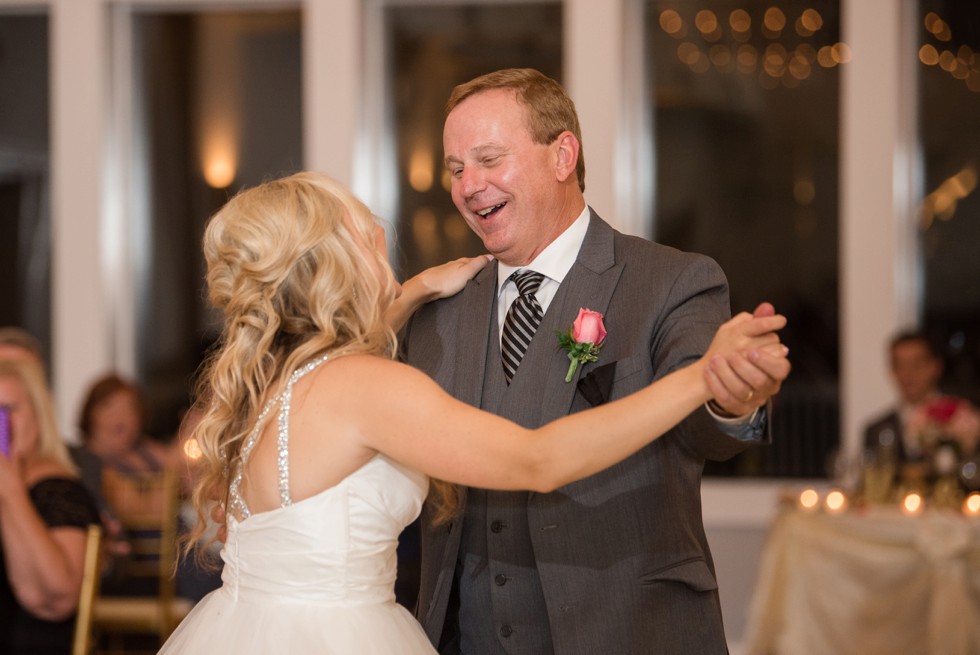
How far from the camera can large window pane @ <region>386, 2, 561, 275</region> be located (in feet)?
22.0

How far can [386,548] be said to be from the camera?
→ 80.7 inches

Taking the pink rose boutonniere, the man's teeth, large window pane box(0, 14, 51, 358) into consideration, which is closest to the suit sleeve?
the pink rose boutonniere

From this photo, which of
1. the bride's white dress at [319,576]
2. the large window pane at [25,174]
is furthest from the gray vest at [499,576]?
the large window pane at [25,174]

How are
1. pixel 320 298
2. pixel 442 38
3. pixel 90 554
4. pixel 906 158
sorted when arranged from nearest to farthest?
pixel 320 298
pixel 90 554
pixel 906 158
pixel 442 38

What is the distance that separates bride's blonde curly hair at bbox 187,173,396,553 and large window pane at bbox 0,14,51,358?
539 cm

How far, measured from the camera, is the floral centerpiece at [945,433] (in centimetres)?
478

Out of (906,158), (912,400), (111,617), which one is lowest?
(111,617)

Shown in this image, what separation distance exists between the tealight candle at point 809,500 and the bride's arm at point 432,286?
2957mm

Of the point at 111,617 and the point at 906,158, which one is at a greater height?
the point at 906,158

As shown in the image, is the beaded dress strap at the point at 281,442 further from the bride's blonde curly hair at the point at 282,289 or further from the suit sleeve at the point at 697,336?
the suit sleeve at the point at 697,336

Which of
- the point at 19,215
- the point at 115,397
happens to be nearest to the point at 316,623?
the point at 115,397

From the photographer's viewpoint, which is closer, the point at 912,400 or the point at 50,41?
the point at 912,400

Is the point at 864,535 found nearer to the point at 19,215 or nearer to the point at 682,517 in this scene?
the point at 682,517

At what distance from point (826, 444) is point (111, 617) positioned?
149 inches
